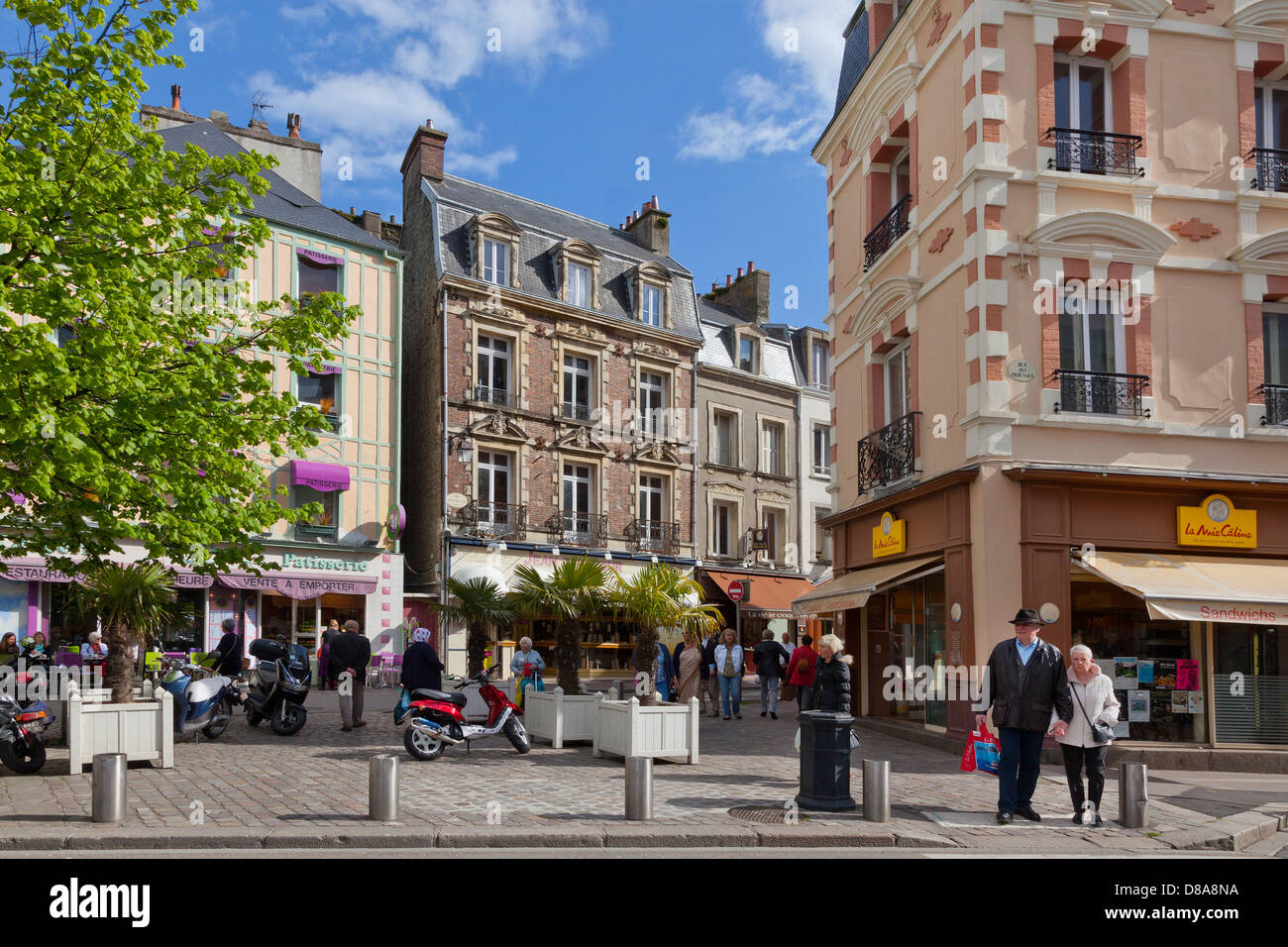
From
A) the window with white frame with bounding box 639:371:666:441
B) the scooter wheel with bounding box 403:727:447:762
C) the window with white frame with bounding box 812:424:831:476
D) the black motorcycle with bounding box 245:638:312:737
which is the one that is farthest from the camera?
the window with white frame with bounding box 812:424:831:476

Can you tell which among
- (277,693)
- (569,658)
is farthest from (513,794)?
(277,693)

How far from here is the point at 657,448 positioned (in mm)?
32375

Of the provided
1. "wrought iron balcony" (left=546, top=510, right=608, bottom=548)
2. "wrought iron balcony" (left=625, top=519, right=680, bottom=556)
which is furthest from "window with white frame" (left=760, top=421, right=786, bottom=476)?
"wrought iron balcony" (left=546, top=510, right=608, bottom=548)

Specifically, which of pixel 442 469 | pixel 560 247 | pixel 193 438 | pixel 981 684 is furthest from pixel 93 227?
pixel 560 247

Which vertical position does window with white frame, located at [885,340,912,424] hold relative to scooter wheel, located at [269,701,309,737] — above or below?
above

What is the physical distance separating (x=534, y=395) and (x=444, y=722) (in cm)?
1828

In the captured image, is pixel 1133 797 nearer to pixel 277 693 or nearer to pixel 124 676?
pixel 277 693

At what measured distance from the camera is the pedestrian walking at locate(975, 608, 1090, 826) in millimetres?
8938

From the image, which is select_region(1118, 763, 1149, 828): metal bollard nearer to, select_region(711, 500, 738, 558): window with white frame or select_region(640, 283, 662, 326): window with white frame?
select_region(640, 283, 662, 326): window with white frame

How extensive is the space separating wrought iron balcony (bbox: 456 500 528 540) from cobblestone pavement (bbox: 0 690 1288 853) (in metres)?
14.1

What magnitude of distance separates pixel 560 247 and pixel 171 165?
19.1 metres

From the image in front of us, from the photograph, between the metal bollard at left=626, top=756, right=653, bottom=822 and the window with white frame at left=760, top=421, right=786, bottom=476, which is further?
the window with white frame at left=760, top=421, right=786, bottom=476

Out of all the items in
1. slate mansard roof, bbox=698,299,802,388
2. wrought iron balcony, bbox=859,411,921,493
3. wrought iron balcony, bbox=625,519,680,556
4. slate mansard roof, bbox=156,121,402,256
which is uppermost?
slate mansard roof, bbox=156,121,402,256

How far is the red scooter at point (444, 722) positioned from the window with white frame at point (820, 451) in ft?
83.7
